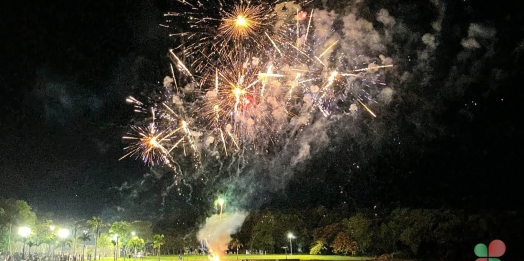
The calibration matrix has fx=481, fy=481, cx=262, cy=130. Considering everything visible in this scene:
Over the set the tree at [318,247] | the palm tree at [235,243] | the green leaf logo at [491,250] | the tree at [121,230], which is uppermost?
the tree at [121,230]

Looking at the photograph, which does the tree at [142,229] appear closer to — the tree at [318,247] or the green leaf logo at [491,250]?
the tree at [318,247]

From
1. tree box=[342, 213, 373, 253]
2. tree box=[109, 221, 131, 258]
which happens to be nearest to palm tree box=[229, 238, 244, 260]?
tree box=[109, 221, 131, 258]

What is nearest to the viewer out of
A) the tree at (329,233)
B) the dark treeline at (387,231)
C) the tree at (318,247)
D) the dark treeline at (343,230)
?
the dark treeline at (387,231)

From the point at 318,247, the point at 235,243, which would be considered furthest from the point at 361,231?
the point at 235,243

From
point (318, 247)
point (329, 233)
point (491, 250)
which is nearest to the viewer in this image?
point (491, 250)

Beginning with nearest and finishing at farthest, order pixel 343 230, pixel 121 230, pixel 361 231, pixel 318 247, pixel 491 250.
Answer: pixel 491 250, pixel 361 231, pixel 121 230, pixel 343 230, pixel 318 247

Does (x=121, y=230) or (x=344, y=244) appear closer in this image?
(x=344, y=244)

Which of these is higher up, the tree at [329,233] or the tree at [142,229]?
the tree at [142,229]

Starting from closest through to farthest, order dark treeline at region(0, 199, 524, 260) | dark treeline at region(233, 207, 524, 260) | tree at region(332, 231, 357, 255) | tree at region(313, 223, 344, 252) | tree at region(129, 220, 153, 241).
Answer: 1. dark treeline at region(233, 207, 524, 260)
2. dark treeline at region(0, 199, 524, 260)
3. tree at region(332, 231, 357, 255)
4. tree at region(313, 223, 344, 252)
5. tree at region(129, 220, 153, 241)

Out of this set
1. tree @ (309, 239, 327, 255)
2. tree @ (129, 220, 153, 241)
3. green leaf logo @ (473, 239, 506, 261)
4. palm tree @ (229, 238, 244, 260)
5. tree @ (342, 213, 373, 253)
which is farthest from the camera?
palm tree @ (229, 238, 244, 260)

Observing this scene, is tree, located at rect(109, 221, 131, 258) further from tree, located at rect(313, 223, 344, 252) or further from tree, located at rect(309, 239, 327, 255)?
tree, located at rect(313, 223, 344, 252)

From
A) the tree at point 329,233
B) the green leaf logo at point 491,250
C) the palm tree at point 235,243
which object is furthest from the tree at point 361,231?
the palm tree at point 235,243

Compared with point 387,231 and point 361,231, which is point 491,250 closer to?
point 387,231

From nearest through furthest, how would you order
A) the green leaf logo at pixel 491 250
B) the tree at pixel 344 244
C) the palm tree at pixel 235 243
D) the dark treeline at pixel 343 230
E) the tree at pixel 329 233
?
the green leaf logo at pixel 491 250 → the dark treeline at pixel 343 230 → the tree at pixel 344 244 → the tree at pixel 329 233 → the palm tree at pixel 235 243
